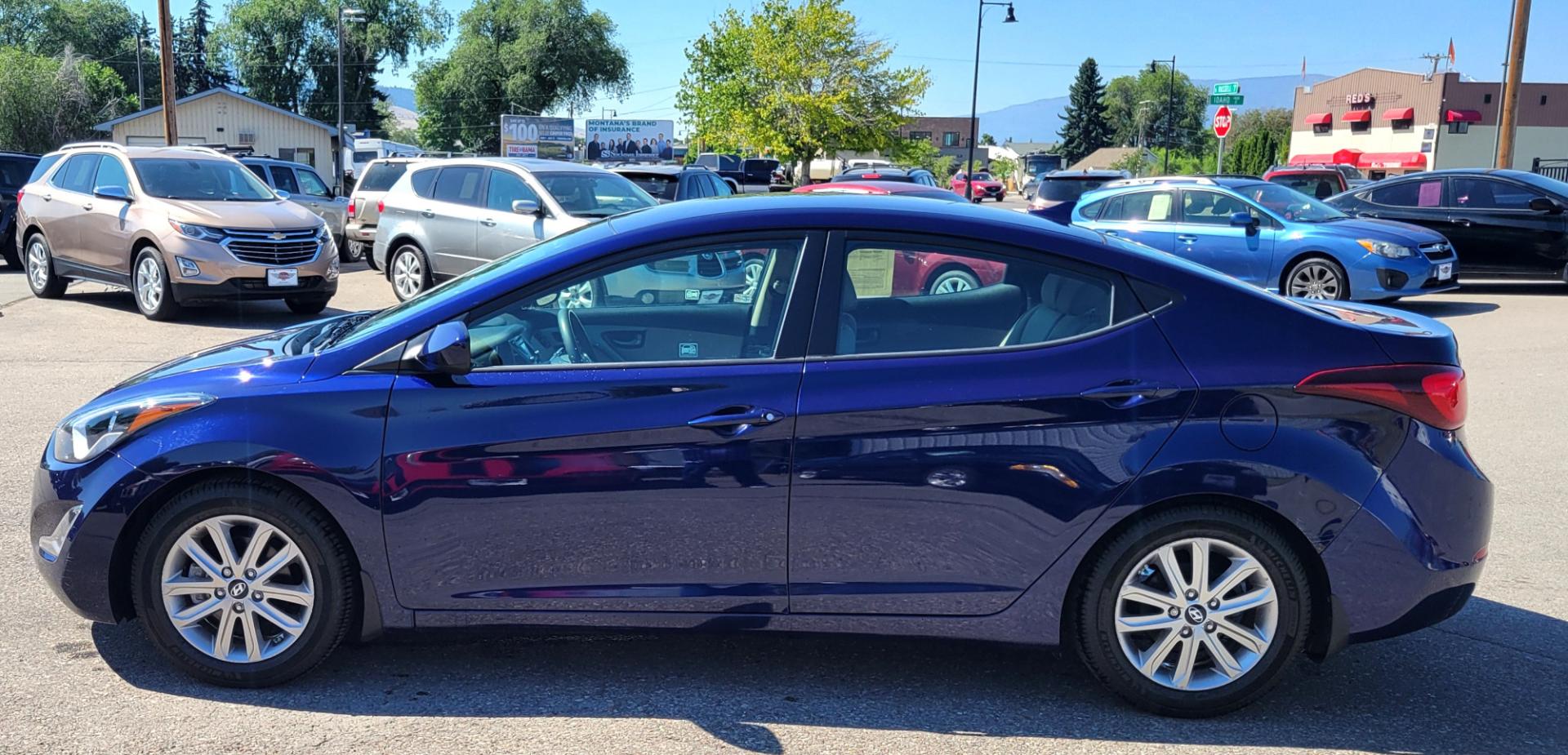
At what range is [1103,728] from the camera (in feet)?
12.0

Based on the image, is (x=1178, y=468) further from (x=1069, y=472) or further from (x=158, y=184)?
(x=158, y=184)

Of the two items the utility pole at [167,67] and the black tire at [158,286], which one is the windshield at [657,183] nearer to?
the black tire at [158,286]

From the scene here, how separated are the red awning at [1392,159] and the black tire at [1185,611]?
6571 centimetres

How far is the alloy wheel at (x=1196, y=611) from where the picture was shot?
12.0 feet

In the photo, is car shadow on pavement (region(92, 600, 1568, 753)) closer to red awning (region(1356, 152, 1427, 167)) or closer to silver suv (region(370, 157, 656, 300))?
silver suv (region(370, 157, 656, 300))

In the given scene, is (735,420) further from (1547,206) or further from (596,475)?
(1547,206)

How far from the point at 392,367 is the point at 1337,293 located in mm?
11870

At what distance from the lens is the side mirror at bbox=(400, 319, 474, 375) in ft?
11.8

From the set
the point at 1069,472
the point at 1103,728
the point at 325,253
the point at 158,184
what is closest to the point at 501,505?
the point at 1069,472

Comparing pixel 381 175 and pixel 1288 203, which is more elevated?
pixel 1288 203

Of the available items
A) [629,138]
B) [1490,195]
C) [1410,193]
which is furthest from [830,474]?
[629,138]

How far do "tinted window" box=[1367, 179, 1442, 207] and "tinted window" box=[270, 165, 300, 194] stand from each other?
1636 centimetres

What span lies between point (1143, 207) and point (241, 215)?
971 centimetres

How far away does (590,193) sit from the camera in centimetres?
1360
